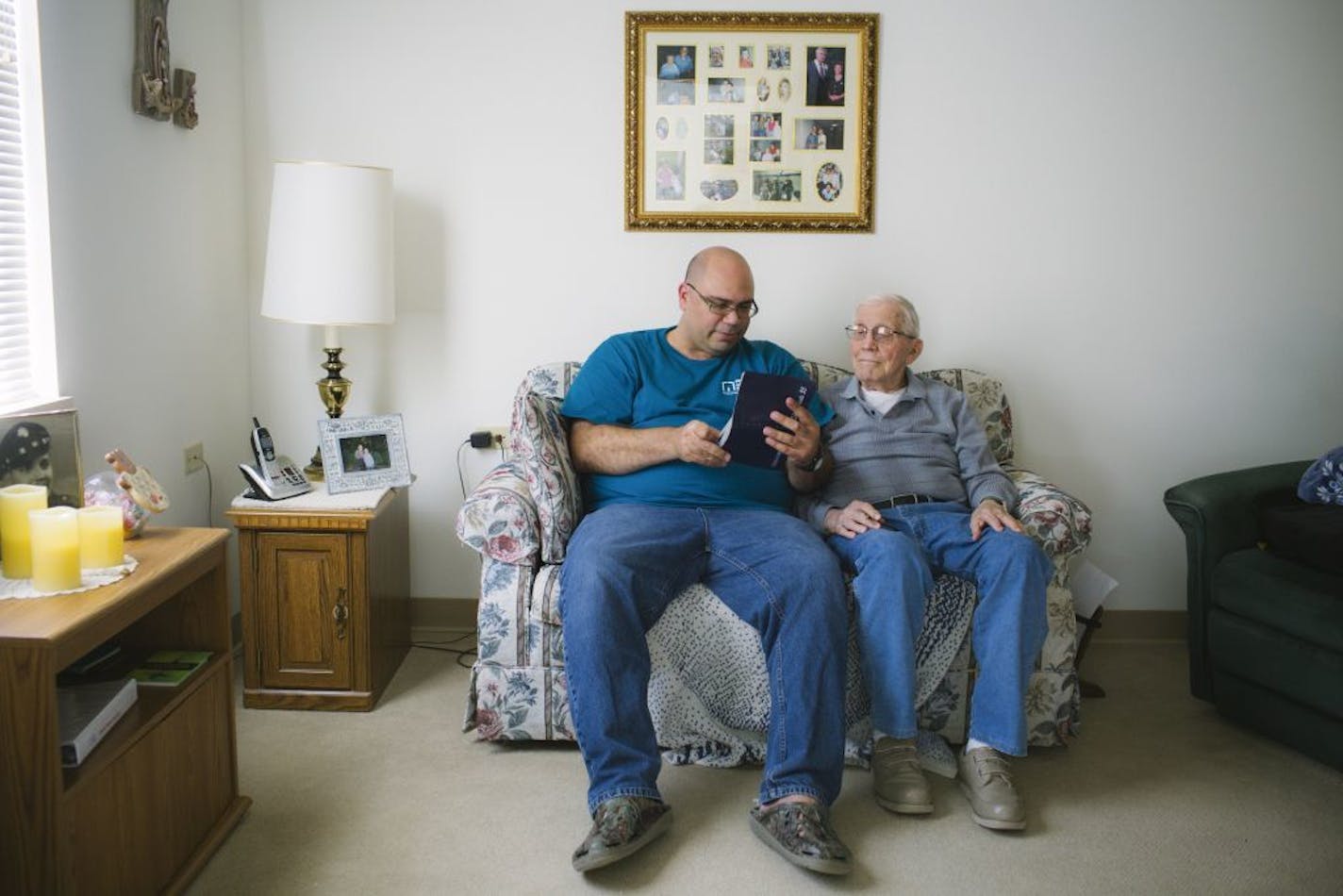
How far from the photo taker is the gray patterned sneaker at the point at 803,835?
1.96 metres

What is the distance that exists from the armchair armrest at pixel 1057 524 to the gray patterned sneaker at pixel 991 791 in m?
0.49

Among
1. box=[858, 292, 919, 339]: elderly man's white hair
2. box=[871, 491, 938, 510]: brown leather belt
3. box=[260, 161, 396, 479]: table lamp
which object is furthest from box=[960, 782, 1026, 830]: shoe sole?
box=[260, 161, 396, 479]: table lamp

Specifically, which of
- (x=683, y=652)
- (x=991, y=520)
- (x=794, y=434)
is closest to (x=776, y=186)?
(x=794, y=434)

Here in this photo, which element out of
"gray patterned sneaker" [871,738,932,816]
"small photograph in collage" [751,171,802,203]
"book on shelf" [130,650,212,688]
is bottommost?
A: "gray patterned sneaker" [871,738,932,816]

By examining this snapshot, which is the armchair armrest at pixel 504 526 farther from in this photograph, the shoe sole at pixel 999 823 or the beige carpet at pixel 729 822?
the shoe sole at pixel 999 823

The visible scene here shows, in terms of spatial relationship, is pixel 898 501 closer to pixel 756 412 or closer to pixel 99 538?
pixel 756 412

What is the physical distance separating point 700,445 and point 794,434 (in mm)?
228

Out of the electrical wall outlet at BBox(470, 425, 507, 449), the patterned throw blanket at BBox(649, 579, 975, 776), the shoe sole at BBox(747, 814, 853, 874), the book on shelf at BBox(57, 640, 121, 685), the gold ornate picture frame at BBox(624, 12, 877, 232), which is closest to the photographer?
the book on shelf at BBox(57, 640, 121, 685)

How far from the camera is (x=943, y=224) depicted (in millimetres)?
3164

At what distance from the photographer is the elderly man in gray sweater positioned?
2.26 metres

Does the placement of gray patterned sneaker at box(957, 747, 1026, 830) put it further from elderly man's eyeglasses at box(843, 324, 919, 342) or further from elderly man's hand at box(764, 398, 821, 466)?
elderly man's eyeglasses at box(843, 324, 919, 342)

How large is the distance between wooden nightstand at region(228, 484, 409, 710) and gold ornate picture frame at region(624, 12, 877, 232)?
1201 mm

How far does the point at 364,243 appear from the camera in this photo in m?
2.80

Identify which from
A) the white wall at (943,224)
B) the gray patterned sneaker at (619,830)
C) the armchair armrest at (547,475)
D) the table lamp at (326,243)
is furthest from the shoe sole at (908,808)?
the table lamp at (326,243)
